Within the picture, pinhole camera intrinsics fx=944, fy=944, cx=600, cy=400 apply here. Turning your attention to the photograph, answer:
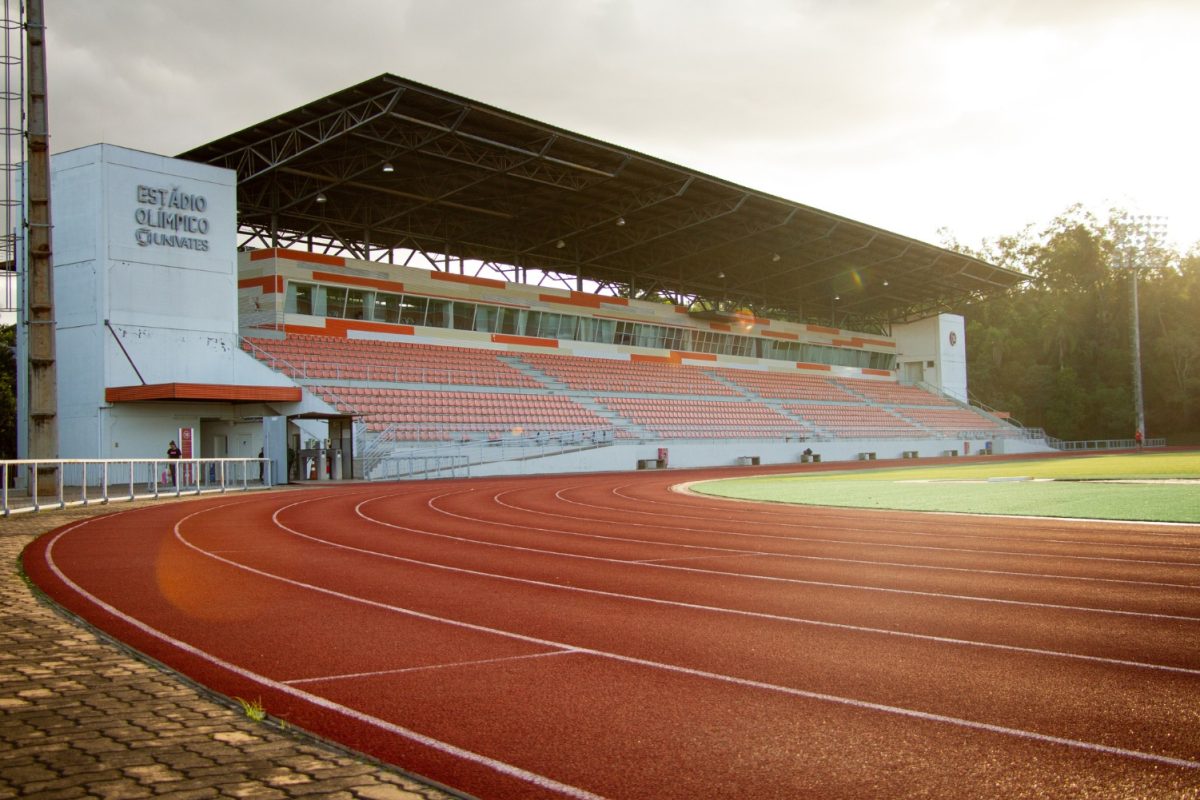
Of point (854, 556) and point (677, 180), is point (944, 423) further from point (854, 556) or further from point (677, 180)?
point (854, 556)

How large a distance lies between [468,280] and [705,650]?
42.5 metres

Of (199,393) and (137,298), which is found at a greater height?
(137,298)

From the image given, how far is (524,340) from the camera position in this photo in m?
50.6

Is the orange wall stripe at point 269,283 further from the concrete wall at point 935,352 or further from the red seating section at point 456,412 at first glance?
the concrete wall at point 935,352

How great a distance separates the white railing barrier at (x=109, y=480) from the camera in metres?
19.9

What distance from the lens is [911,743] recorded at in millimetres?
4492

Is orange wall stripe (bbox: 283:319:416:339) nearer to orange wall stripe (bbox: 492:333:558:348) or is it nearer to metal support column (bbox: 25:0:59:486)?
orange wall stripe (bbox: 492:333:558:348)

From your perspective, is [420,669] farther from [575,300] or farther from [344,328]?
[575,300]

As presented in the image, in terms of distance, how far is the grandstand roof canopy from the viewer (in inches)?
1342

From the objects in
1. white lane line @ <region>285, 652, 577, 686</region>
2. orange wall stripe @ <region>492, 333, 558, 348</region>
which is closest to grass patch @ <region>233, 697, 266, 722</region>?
white lane line @ <region>285, 652, 577, 686</region>

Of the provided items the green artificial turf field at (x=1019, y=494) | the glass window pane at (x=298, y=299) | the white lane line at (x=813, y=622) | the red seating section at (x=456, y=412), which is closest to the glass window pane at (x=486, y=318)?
the red seating section at (x=456, y=412)

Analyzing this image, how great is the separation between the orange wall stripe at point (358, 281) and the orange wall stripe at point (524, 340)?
6.57 meters

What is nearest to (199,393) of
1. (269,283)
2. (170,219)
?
(170,219)

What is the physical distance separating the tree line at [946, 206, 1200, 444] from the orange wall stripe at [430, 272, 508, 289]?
143 ft
